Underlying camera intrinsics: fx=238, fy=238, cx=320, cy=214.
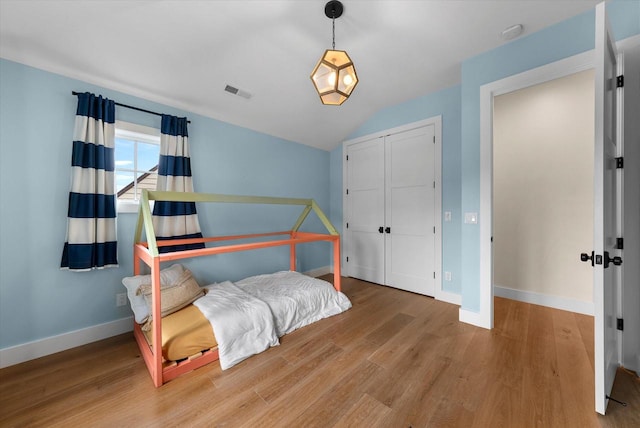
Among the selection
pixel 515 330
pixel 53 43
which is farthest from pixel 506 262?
pixel 53 43

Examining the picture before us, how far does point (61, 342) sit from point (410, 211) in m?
3.84

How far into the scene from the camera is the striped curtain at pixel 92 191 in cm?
197

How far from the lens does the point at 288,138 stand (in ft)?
12.2

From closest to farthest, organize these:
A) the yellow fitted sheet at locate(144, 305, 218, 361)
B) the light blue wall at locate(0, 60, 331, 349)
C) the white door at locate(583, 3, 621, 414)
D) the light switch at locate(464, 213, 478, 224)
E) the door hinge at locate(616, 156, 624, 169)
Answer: the white door at locate(583, 3, 621, 414) < the door hinge at locate(616, 156, 624, 169) < the yellow fitted sheet at locate(144, 305, 218, 361) < the light blue wall at locate(0, 60, 331, 349) < the light switch at locate(464, 213, 478, 224)

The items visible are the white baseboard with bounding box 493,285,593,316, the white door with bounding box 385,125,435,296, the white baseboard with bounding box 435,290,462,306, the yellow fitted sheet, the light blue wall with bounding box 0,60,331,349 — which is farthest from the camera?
the white door with bounding box 385,125,435,296

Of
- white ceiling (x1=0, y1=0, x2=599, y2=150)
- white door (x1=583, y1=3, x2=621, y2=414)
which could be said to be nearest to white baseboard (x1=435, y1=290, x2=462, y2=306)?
white door (x1=583, y1=3, x2=621, y2=414)

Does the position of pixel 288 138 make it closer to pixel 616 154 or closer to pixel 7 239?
pixel 7 239

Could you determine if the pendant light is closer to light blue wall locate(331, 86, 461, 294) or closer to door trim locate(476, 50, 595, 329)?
door trim locate(476, 50, 595, 329)

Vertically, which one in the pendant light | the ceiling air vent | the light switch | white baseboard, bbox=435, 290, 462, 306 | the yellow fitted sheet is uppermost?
the ceiling air vent

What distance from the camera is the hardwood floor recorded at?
1.31 m

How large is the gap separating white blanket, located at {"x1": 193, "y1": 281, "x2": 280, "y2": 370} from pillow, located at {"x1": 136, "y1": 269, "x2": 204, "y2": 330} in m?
0.09

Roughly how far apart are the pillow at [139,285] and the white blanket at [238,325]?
379 millimetres

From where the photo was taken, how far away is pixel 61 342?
1.98m

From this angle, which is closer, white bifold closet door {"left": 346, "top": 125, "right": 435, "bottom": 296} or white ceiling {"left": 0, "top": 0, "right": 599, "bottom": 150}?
white ceiling {"left": 0, "top": 0, "right": 599, "bottom": 150}
